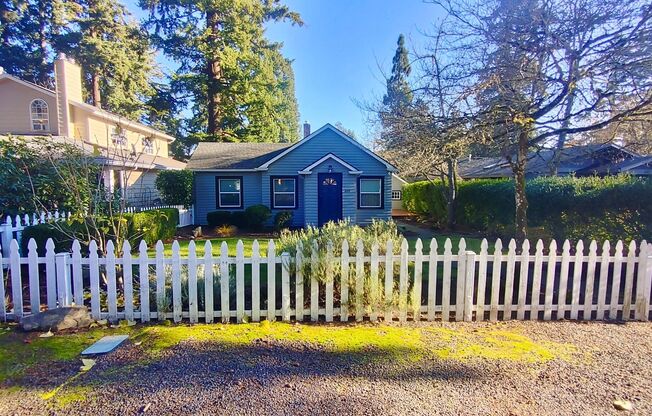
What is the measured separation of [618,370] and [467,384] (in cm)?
151

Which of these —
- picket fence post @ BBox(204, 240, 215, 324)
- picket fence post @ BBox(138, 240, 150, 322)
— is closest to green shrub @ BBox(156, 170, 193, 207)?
picket fence post @ BBox(138, 240, 150, 322)

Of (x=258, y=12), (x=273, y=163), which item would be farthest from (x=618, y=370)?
(x=258, y=12)

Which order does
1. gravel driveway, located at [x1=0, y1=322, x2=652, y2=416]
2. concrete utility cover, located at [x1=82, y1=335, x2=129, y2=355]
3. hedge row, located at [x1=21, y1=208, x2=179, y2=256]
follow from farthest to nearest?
hedge row, located at [x1=21, y1=208, x2=179, y2=256] < concrete utility cover, located at [x1=82, y1=335, x2=129, y2=355] < gravel driveway, located at [x1=0, y1=322, x2=652, y2=416]

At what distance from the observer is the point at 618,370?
3184 millimetres

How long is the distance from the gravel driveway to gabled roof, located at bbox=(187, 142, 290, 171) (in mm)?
13139

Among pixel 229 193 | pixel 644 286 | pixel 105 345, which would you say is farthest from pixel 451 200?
pixel 105 345

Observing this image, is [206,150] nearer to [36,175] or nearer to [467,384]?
[36,175]

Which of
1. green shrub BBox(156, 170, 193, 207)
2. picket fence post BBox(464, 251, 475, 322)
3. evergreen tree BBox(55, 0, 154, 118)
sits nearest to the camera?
picket fence post BBox(464, 251, 475, 322)

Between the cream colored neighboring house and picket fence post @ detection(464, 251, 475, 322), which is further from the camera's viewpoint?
the cream colored neighboring house

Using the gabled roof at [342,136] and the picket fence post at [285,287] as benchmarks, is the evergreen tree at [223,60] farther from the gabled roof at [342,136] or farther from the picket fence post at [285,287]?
the picket fence post at [285,287]

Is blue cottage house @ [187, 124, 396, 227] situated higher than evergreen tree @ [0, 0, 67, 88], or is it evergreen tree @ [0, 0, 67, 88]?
evergreen tree @ [0, 0, 67, 88]

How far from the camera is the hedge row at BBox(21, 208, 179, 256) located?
22.9 ft

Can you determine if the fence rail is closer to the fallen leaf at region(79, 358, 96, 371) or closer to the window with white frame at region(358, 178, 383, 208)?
the fallen leaf at region(79, 358, 96, 371)

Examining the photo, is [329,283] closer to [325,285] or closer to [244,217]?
[325,285]
